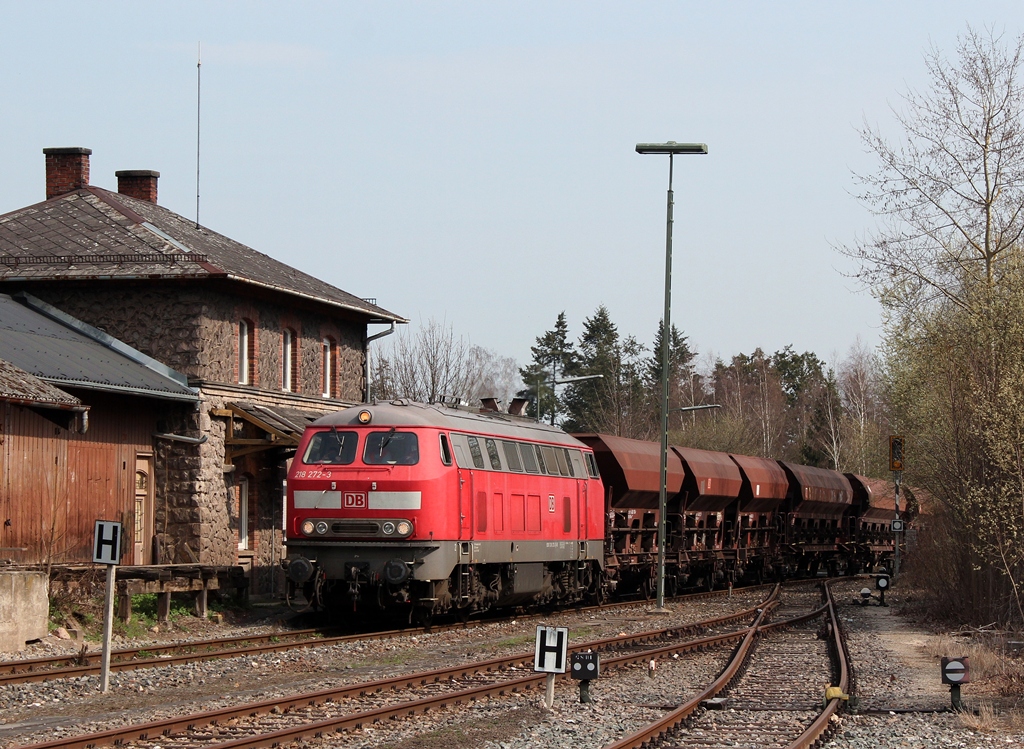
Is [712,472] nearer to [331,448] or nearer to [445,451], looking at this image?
[445,451]

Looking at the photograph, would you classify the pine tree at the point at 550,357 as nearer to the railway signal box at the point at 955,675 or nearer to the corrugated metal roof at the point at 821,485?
the corrugated metal roof at the point at 821,485

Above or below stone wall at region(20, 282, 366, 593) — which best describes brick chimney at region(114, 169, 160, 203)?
above

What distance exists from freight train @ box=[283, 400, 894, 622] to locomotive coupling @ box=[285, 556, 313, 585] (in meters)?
0.02

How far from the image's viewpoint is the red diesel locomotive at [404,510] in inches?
742

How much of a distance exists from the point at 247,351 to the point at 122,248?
320 cm

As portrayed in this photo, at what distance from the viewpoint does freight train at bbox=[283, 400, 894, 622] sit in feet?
62.1

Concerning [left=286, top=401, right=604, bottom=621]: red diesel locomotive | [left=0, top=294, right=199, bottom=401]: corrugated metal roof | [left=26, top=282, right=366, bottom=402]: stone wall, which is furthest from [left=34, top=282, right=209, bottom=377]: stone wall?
[left=286, top=401, right=604, bottom=621]: red diesel locomotive

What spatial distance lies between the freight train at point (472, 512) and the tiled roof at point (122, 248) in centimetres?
597

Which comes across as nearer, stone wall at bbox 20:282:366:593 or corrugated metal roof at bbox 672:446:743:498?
stone wall at bbox 20:282:366:593

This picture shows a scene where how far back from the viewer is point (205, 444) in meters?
24.7

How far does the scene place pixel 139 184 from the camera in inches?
1232

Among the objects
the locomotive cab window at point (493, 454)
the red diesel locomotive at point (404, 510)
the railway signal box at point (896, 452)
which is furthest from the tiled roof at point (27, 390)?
the railway signal box at point (896, 452)

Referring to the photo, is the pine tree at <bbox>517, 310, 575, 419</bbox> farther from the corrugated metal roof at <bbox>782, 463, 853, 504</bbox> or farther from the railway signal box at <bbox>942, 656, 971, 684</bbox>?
the railway signal box at <bbox>942, 656, 971, 684</bbox>

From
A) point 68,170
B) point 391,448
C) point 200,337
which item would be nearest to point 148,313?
point 200,337
